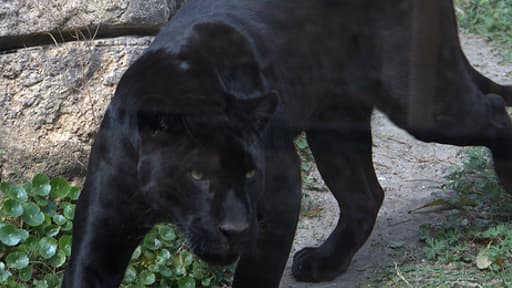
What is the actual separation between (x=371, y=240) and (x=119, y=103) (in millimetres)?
1277

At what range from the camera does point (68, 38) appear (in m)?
3.35

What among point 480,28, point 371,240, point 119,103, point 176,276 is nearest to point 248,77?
point 119,103

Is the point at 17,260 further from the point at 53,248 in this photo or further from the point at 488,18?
the point at 488,18

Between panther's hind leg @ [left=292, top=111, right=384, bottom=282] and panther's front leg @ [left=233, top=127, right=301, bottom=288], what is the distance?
0.49 metres

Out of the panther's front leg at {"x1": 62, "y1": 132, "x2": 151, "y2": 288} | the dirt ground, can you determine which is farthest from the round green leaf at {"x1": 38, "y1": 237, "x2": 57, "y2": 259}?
the dirt ground

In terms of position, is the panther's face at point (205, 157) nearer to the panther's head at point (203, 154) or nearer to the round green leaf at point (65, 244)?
the panther's head at point (203, 154)

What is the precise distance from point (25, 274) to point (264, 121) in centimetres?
102

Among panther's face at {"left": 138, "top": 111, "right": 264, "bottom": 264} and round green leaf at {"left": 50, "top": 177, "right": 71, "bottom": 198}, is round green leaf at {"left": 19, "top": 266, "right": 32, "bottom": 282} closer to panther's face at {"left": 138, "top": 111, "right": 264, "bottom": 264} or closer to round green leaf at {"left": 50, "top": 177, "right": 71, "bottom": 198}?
round green leaf at {"left": 50, "top": 177, "right": 71, "bottom": 198}

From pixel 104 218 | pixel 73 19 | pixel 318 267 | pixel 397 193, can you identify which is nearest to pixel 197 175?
pixel 104 218

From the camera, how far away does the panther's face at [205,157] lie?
7.96 ft

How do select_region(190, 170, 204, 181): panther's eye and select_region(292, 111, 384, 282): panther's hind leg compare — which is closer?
select_region(190, 170, 204, 181): panther's eye

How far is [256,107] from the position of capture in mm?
2459

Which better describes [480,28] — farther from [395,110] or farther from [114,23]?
[114,23]

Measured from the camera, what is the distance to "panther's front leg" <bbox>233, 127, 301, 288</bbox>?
9.00 feet
